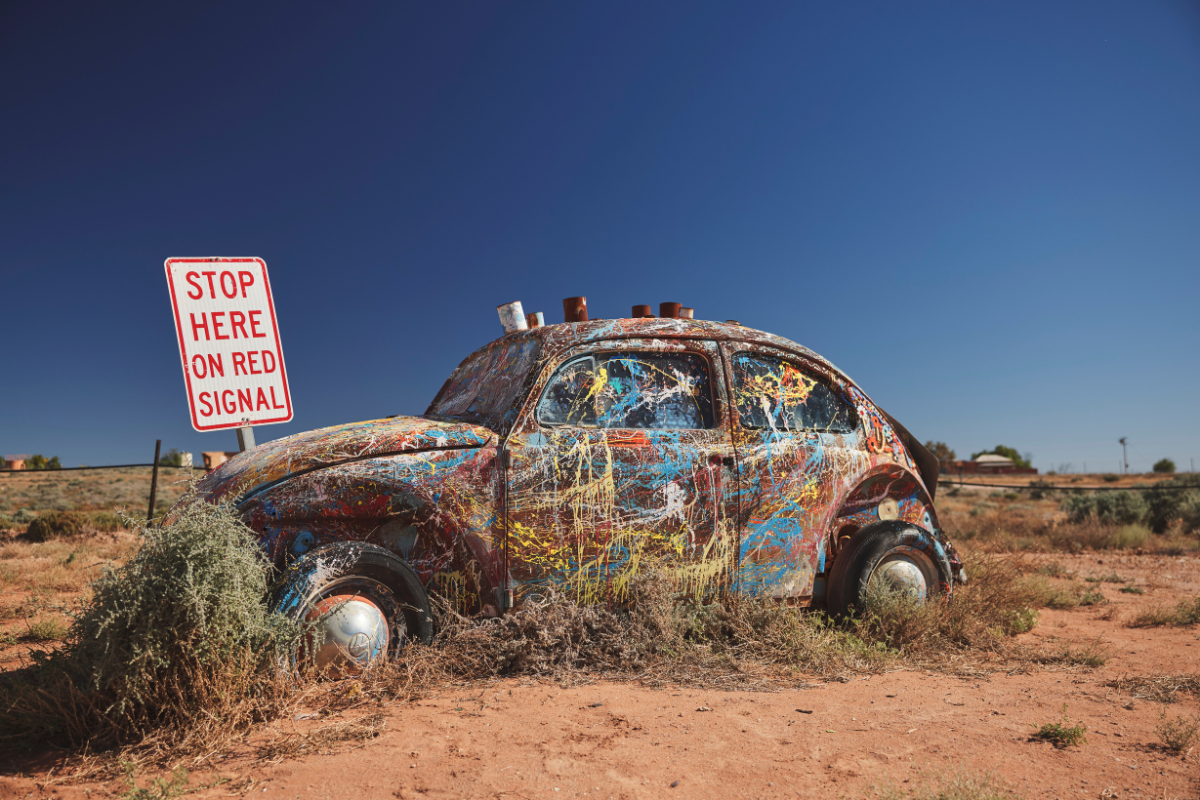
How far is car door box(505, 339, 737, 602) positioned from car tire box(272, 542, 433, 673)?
55cm

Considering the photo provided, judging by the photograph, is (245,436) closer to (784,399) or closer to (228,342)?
(228,342)

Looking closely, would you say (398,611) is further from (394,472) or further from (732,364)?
(732,364)

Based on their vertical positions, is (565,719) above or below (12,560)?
below

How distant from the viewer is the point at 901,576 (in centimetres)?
467

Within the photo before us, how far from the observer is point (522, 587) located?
3807mm

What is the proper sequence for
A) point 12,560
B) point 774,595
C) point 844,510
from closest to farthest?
point 774,595, point 844,510, point 12,560

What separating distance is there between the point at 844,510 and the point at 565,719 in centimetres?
254

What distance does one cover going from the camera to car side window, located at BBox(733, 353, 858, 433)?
4.54 meters

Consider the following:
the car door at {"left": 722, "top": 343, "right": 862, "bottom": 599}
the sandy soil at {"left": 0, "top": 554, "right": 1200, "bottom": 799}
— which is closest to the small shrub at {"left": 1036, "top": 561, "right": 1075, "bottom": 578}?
the sandy soil at {"left": 0, "top": 554, "right": 1200, "bottom": 799}

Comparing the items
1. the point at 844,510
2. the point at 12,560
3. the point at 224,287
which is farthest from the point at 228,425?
the point at 12,560

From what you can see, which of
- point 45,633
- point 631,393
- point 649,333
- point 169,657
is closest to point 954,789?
point 631,393

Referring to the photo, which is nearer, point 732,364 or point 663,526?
point 663,526

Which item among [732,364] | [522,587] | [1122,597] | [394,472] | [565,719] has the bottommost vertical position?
[1122,597]

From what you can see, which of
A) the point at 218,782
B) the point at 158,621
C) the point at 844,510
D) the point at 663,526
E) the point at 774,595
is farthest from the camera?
the point at 844,510
